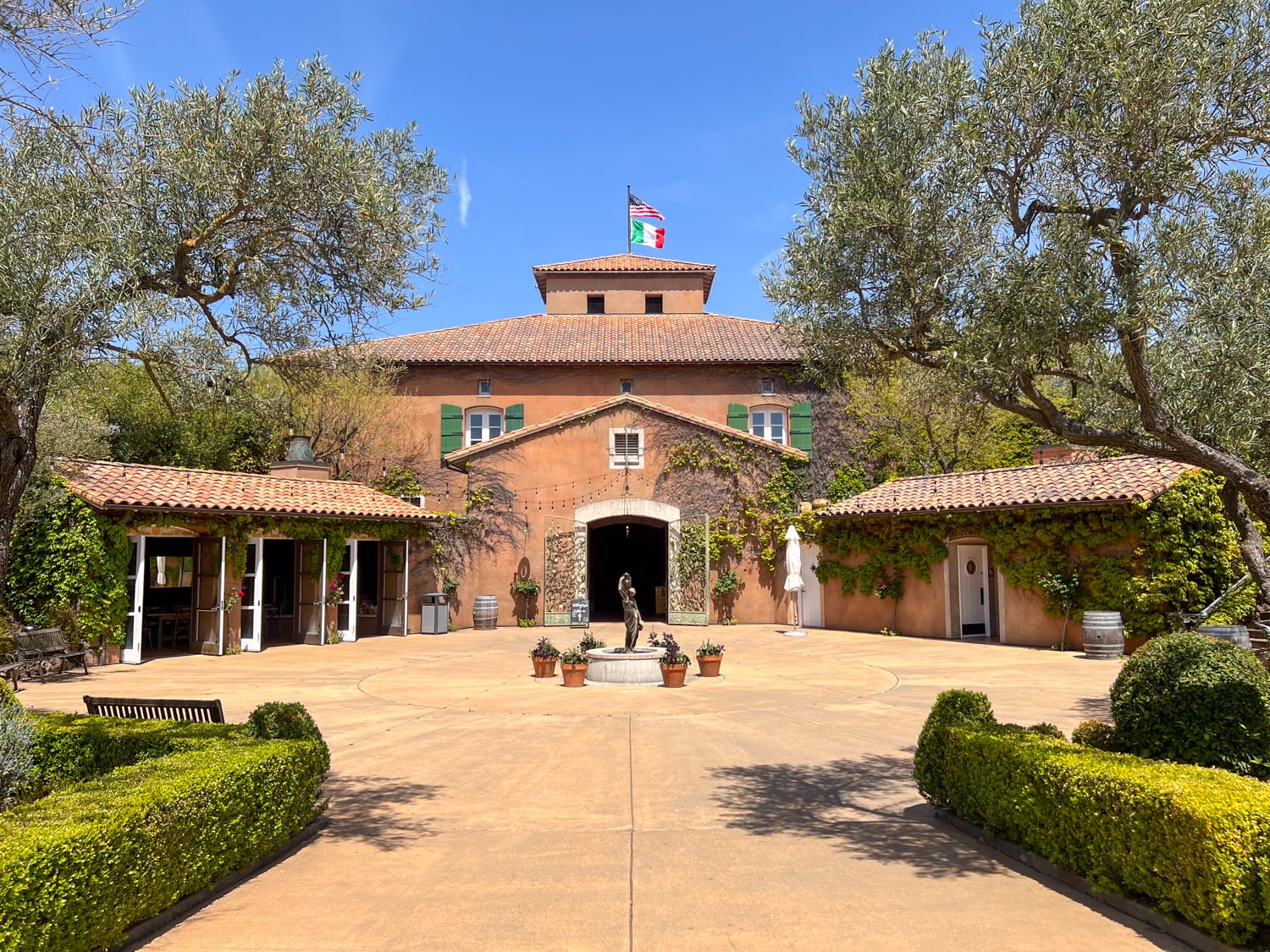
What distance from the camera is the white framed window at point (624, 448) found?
2314 cm

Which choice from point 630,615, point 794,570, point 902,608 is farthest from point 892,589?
point 630,615

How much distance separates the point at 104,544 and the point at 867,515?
50.8 feet

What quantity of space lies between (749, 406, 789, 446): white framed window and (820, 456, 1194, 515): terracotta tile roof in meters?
5.01

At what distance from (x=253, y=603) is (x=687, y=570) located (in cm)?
1032

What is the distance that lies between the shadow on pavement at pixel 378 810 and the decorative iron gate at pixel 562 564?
1506cm

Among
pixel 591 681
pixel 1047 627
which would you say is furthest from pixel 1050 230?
pixel 1047 627

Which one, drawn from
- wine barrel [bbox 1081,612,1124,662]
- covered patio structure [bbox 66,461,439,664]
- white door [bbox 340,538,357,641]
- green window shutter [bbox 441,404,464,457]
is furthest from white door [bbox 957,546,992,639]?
green window shutter [bbox 441,404,464,457]

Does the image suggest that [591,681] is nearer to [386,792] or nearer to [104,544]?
[386,792]

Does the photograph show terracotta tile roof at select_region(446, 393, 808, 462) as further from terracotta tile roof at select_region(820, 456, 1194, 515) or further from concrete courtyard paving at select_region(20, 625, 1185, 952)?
concrete courtyard paving at select_region(20, 625, 1185, 952)

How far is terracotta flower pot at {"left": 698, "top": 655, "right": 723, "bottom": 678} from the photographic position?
45.2 feet

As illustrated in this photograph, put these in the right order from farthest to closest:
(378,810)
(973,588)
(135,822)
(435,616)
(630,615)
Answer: (435,616) < (973,588) < (630,615) < (378,810) < (135,822)

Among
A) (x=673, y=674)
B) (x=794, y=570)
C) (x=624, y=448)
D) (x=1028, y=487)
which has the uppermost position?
(x=624, y=448)

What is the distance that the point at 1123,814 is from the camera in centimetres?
475

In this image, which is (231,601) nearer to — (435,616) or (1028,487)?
(435,616)
